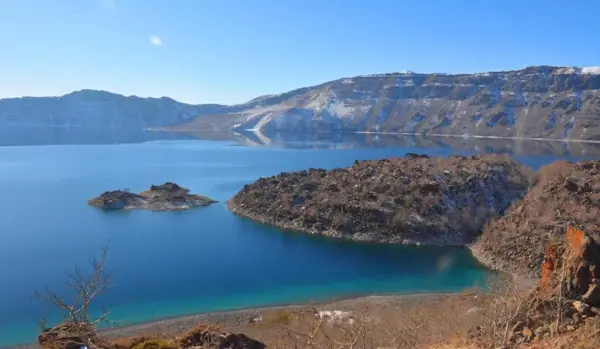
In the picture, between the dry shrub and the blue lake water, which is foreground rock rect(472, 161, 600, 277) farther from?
the dry shrub

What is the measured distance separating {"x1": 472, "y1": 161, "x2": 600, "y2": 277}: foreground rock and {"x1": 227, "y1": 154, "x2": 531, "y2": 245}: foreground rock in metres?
3.05

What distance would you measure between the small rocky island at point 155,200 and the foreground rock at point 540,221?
1395 inches

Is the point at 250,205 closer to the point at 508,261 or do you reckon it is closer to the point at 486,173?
the point at 486,173

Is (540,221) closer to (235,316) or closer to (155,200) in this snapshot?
(235,316)

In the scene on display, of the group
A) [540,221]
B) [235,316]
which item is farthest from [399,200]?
[235,316]

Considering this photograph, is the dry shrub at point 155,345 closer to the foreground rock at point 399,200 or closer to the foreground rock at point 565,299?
the foreground rock at point 565,299

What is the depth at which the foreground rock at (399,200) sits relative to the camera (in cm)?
4528

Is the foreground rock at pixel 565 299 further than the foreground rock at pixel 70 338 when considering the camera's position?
Yes

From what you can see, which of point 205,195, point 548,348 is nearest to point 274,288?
point 548,348

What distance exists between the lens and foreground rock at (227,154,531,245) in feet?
149

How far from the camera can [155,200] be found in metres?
62.6

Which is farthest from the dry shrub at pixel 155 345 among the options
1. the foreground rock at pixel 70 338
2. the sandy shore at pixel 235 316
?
the sandy shore at pixel 235 316

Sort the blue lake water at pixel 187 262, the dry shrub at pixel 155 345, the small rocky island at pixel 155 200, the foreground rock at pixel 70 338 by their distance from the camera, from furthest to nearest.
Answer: the small rocky island at pixel 155 200
the blue lake water at pixel 187 262
the dry shrub at pixel 155 345
the foreground rock at pixel 70 338

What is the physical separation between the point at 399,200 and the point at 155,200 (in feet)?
104
